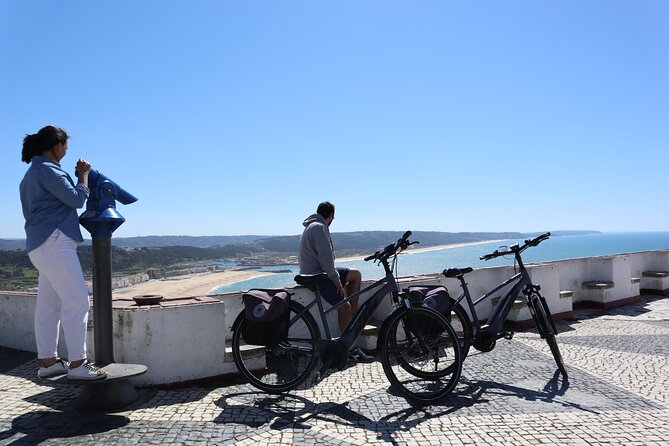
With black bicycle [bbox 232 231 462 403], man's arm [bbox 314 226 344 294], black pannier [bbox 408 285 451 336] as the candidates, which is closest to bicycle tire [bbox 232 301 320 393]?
black bicycle [bbox 232 231 462 403]

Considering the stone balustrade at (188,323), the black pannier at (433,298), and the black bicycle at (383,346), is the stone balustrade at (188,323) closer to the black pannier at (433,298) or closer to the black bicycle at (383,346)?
the black bicycle at (383,346)

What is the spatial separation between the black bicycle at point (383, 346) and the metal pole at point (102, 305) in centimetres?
112

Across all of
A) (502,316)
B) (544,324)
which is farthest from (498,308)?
(544,324)

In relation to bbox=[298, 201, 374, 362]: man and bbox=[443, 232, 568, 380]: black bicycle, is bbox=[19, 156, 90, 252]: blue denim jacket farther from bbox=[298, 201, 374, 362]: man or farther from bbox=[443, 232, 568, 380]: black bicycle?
bbox=[443, 232, 568, 380]: black bicycle

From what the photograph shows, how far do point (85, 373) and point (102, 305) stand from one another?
26.1 inches

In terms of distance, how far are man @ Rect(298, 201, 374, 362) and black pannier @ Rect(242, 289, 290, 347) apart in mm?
602

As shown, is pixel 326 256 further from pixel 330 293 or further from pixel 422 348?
pixel 422 348

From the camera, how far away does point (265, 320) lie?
4.34m

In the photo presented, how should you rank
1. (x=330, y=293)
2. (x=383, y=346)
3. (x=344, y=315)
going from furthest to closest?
(x=344, y=315) → (x=330, y=293) → (x=383, y=346)

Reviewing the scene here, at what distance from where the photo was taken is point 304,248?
5.09 m

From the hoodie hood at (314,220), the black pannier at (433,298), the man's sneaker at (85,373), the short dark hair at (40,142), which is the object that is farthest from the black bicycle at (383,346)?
the short dark hair at (40,142)

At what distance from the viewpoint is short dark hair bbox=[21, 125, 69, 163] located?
3.71m

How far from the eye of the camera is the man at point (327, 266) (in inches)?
192

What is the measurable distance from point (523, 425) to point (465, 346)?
142 cm
